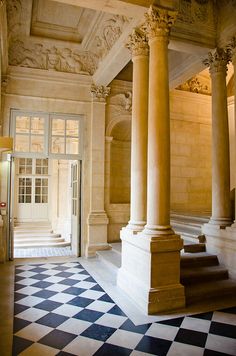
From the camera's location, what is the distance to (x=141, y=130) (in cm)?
477

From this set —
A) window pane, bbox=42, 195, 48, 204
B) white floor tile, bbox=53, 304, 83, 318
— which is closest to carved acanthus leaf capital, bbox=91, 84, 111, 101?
white floor tile, bbox=53, 304, 83, 318

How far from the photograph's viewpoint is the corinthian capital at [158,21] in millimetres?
4070

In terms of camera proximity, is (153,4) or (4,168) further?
(4,168)

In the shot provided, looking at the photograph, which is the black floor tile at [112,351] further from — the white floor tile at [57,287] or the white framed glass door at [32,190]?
the white framed glass door at [32,190]

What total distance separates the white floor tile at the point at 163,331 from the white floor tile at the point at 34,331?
114cm

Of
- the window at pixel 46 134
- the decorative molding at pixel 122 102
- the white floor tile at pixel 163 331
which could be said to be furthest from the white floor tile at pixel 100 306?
the decorative molding at pixel 122 102

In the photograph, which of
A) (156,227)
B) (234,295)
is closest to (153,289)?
(156,227)

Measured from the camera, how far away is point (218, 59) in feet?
17.3

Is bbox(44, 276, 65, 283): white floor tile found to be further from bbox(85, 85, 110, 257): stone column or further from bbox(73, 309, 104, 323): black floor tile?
bbox(85, 85, 110, 257): stone column

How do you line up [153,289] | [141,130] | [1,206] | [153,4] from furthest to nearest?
[1,206], [141,130], [153,4], [153,289]

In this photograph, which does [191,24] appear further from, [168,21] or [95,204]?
[95,204]

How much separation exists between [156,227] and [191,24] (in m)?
3.58

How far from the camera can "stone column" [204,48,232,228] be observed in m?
5.16

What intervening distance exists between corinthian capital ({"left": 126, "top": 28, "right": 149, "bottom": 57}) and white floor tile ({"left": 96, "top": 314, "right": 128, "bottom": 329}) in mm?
3972
